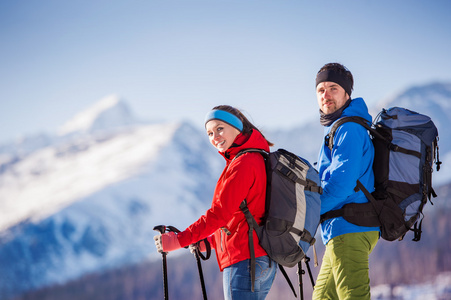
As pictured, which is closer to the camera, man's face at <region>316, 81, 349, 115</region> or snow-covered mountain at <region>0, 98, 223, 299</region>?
man's face at <region>316, 81, 349, 115</region>

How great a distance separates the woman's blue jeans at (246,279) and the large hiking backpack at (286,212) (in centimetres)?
5

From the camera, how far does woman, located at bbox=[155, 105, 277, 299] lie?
262 centimetres

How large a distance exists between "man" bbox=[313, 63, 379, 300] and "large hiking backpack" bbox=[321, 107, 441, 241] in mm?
51

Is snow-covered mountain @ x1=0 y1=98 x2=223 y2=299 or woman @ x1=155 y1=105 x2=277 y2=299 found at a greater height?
snow-covered mountain @ x1=0 y1=98 x2=223 y2=299

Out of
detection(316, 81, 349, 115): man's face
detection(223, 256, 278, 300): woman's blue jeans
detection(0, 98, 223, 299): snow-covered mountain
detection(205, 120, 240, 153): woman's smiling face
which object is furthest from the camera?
detection(0, 98, 223, 299): snow-covered mountain

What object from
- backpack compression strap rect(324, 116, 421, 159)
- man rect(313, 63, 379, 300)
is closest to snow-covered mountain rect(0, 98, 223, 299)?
man rect(313, 63, 379, 300)

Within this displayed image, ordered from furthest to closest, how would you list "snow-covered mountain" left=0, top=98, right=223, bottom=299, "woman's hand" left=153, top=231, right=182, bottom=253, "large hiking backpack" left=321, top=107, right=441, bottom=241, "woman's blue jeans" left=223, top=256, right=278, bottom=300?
"snow-covered mountain" left=0, top=98, right=223, bottom=299
"large hiking backpack" left=321, top=107, right=441, bottom=241
"woman's hand" left=153, top=231, right=182, bottom=253
"woman's blue jeans" left=223, top=256, right=278, bottom=300

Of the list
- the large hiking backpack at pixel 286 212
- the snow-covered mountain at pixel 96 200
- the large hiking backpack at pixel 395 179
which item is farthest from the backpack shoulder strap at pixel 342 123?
the snow-covered mountain at pixel 96 200

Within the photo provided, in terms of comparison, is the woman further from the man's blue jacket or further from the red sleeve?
the man's blue jacket

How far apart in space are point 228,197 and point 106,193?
9865cm

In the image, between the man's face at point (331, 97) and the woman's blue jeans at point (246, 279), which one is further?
the man's face at point (331, 97)

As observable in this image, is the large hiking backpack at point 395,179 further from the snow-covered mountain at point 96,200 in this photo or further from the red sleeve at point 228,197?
the snow-covered mountain at point 96,200

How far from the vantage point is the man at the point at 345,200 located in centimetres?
301

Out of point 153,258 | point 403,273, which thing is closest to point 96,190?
point 153,258
